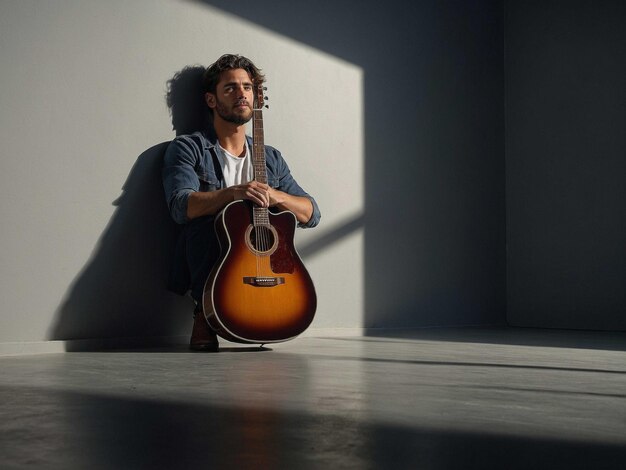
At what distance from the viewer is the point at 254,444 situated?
4.12 feet

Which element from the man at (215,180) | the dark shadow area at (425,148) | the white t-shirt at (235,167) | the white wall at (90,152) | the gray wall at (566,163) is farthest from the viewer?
the gray wall at (566,163)

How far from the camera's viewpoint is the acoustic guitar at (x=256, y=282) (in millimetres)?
2867

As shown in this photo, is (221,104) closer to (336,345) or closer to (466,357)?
(336,345)

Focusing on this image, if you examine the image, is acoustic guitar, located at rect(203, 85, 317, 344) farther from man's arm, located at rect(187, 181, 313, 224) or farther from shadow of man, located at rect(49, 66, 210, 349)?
shadow of man, located at rect(49, 66, 210, 349)

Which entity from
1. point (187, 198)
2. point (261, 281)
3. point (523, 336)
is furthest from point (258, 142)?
point (523, 336)

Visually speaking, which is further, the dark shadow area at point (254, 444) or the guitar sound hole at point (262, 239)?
the guitar sound hole at point (262, 239)

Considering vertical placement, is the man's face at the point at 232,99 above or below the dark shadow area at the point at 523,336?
above

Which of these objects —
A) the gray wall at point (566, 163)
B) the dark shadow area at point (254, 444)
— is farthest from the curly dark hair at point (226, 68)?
the dark shadow area at point (254, 444)

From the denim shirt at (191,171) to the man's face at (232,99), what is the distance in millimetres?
114

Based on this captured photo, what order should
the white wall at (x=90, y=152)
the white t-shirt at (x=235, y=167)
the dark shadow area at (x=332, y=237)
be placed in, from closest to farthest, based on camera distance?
the white wall at (x=90, y=152)
the white t-shirt at (x=235, y=167)
the dark shadow area at (x=332, y=237)

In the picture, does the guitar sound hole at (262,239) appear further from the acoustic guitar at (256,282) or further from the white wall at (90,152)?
the white wall at (90,152)

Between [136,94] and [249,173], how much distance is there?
506 mm

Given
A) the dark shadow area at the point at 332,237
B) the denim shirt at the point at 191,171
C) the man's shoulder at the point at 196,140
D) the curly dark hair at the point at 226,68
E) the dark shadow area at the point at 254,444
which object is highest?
the curly dark hair at the point at 226,68

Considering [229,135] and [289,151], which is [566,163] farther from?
[229,135]
